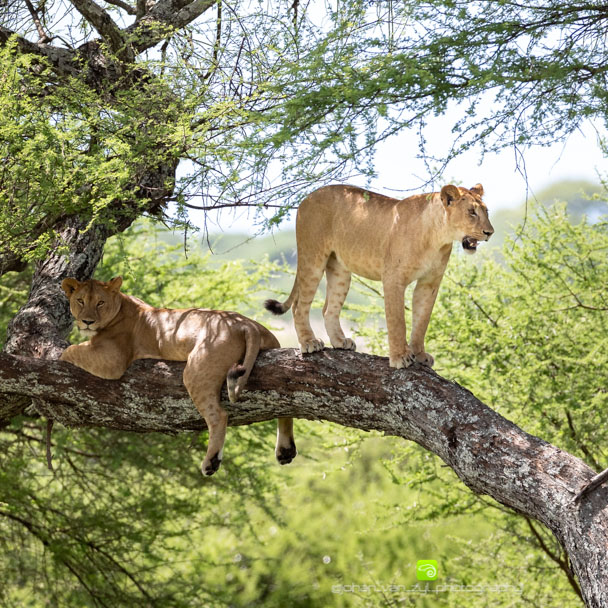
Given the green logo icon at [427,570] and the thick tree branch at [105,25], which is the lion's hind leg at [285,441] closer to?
the thick tree branch at [105,25]

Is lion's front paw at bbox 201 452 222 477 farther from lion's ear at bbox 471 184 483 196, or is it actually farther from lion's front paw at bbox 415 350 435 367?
lion's ear at bbox 471 184 483 196

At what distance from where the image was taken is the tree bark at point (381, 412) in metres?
3.54

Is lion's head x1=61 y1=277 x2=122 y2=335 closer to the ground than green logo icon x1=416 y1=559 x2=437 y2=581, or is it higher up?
higher up

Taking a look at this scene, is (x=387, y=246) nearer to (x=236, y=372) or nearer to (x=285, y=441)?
(x=236, y=372)

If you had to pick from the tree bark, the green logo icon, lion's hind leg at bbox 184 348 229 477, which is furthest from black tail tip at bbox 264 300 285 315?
the green logo icon

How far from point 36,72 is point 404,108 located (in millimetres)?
2751

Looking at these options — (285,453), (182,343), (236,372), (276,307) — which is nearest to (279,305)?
(276,307)

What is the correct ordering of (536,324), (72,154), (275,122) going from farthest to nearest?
1. (536,324)
2. (72,154)
3. (275,122)

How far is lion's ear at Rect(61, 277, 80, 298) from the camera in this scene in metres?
4.87

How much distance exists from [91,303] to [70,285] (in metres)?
0.15

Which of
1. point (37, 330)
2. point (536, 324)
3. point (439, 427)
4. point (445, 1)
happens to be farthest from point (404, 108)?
point (536, 324)

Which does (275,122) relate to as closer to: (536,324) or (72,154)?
(72,154)

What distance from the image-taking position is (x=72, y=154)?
5293 mm

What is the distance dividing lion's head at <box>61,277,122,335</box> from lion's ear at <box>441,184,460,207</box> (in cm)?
189
